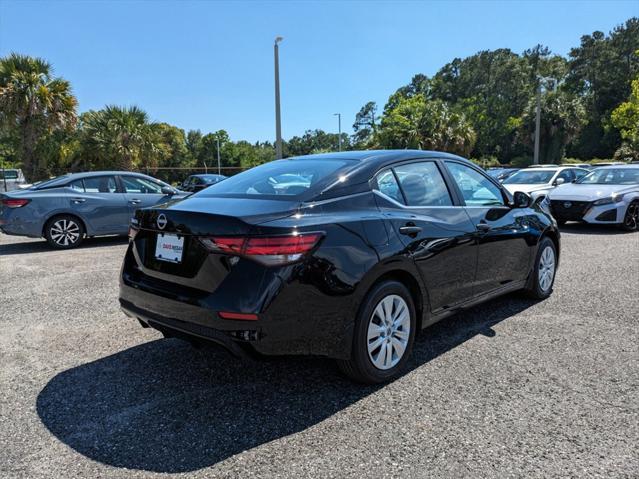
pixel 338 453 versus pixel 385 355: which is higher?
pixel 385 355

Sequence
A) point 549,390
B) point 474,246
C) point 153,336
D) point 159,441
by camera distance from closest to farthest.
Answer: point 159,441, point 549,390, point 474,246, point 153,336

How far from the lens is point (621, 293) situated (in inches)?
215

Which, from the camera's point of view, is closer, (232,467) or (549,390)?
(232,467)

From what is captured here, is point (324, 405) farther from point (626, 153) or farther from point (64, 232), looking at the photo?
point (626, 153)

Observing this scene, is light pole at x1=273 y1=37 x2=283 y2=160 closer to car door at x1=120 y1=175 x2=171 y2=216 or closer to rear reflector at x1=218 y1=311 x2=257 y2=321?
car door at x1=120 y1=175 x2=171 y2=216

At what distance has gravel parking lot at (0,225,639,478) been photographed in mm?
2457

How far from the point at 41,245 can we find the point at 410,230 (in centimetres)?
882

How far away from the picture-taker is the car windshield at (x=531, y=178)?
44.0 feet

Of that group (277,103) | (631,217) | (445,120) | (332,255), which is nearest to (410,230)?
(332,255)

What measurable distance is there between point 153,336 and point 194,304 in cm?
166

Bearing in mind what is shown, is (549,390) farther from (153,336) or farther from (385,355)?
(153,336)

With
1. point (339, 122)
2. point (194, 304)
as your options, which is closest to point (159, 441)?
point (194, 304)

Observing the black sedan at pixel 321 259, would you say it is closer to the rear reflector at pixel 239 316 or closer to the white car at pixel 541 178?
the rear reflector at pixel 239 316

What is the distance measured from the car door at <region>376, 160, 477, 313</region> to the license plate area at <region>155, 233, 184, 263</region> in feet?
4.40
